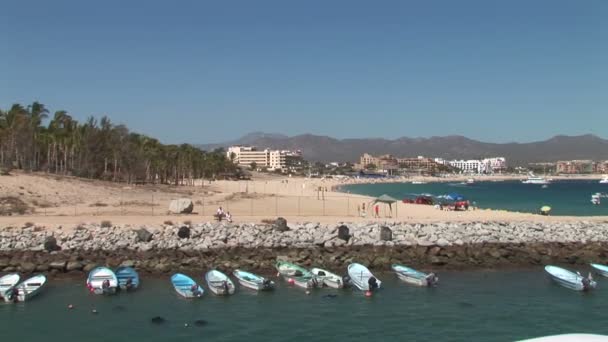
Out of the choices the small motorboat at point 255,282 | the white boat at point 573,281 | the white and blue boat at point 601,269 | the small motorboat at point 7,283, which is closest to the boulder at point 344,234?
the small motorboat at point 255,282

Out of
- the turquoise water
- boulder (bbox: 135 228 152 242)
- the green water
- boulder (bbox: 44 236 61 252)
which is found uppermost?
boulder (bbox: 135 228 152 242)

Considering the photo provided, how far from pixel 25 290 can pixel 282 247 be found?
14653 mm

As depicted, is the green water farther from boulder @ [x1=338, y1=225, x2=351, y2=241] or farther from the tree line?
the tree line

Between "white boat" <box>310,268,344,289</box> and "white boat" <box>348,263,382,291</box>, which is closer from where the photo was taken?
"white boat" <box>348,263,382,291</box>

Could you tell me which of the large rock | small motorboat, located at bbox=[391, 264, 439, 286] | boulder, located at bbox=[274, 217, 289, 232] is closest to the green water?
small motorboat, located at bbox=[391, 264, 439, 286]

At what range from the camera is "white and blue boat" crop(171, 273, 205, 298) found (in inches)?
963

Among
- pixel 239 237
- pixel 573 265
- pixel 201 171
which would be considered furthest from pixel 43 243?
pixel 201 171

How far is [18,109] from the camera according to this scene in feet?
324

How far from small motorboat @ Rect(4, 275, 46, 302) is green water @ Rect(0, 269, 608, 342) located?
452 millimetres

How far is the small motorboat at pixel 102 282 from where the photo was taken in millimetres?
24922

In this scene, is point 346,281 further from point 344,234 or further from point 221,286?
point 344,234

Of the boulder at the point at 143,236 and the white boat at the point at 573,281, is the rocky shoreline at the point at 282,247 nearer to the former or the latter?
the boulder at the point at 143,236

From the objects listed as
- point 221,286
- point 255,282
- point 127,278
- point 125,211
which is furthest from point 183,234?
point 125,211

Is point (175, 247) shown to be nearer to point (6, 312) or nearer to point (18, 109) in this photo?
point (6, 312)
